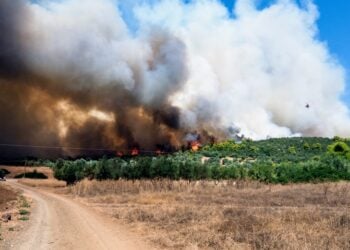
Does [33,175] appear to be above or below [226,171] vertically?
below

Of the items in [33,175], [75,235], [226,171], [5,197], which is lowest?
[5,197]

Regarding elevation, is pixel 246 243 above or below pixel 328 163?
below

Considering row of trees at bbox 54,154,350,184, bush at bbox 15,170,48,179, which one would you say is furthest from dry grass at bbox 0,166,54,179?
row of trees at bbox 54,154,350,184

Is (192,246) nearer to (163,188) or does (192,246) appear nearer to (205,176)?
(163,188)

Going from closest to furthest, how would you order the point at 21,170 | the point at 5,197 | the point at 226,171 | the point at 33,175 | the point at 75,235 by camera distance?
the point at 75,235 → the point at 5,197 → the point at 226,171 → the point at 33,175 → the point at 21,170

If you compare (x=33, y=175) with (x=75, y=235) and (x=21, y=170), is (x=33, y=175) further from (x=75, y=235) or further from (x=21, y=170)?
(x=75, y=235)

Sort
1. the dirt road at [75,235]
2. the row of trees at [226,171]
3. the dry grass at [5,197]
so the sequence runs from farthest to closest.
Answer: the row of trees at [226,171]
the dry grass at [5,197]
the dirt road at [75,235]

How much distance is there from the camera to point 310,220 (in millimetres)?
25500

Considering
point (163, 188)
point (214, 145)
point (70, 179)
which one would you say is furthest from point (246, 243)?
point (214, 145)

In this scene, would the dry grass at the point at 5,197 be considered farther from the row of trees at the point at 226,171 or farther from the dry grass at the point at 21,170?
the dry grass at the point at 21,170

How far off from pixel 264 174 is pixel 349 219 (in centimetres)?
5096

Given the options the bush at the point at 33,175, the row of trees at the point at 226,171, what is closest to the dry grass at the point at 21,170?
the bush at the point at 33,175

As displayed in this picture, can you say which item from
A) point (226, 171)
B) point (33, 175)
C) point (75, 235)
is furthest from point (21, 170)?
point (75, 235)

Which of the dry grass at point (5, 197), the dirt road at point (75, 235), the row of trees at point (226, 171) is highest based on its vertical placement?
the row of trees at point (226, 171)
